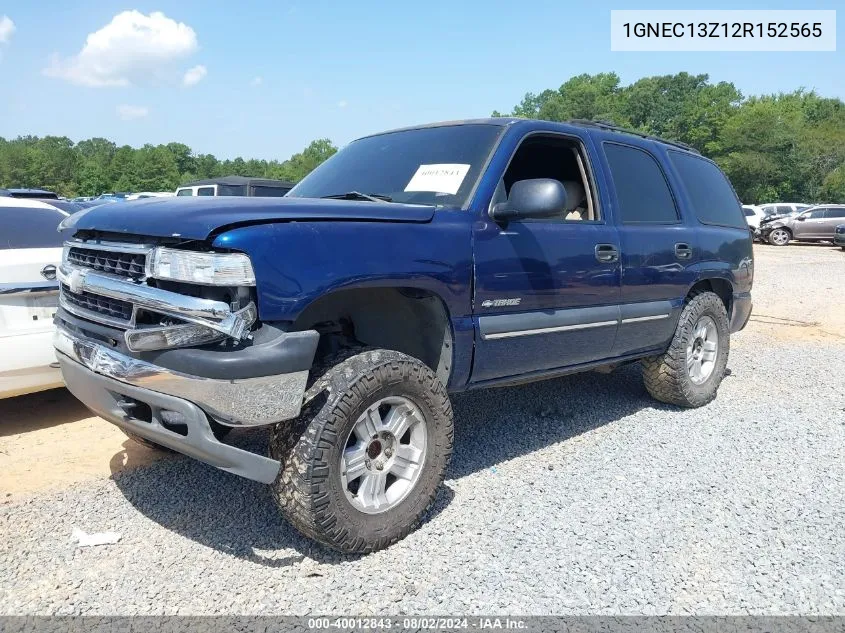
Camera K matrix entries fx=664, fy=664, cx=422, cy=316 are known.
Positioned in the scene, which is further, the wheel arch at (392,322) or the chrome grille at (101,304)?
the wheel arch at (392,322)

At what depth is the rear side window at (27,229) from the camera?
14.3ft

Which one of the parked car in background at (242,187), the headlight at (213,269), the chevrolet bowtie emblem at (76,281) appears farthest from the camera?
the parked car in background at (242,187)

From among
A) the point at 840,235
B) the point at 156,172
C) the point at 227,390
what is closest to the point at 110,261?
the point at 227,390

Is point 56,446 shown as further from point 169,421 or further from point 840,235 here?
point 840,235

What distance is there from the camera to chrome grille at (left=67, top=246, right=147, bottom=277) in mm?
2662

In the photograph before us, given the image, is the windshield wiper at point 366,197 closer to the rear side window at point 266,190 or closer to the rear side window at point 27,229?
the rear side window at point 27,229

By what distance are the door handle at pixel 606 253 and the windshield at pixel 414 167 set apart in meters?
0.94

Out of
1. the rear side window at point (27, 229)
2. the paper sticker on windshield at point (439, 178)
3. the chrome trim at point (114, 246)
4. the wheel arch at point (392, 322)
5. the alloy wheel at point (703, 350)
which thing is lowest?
the alloy wheel at point (703, 350)

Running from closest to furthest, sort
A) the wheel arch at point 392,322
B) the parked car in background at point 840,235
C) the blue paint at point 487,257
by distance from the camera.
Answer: the blue paint at point 487,257
the wheel arch at point 392,322
the parked car in background at point 840,235

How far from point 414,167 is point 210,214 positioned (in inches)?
58.3

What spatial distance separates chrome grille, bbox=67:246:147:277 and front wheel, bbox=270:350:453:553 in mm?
854

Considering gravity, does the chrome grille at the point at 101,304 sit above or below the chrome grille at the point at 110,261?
below

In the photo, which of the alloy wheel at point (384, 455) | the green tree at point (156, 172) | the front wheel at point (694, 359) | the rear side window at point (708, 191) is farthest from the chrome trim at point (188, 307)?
the green tree at point (156, 172)

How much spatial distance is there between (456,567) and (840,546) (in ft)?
5.89
